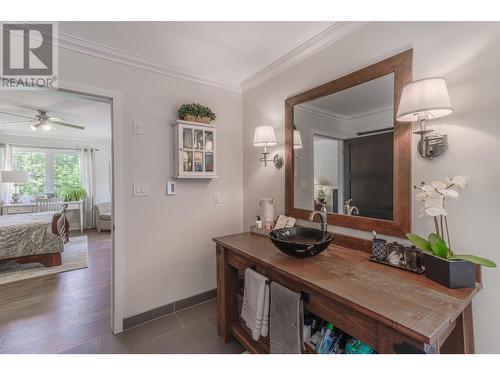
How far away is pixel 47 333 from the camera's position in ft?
6.37

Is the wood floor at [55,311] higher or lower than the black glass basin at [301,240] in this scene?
lower

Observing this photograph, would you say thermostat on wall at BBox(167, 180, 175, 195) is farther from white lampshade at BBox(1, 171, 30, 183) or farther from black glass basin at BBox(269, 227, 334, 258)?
white lampshade at BBox(1, 171, 30, 183)

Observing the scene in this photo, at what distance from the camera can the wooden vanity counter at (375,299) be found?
801mm

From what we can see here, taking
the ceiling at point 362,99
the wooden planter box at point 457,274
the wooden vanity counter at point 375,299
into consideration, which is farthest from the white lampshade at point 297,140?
the wooden planter box at point 457,274

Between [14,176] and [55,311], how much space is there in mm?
4176

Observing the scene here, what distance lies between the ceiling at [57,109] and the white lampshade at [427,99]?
226 centimetres

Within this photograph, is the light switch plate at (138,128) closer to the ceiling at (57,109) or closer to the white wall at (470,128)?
the ceiling at (57,109)

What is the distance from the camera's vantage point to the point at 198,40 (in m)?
1.78

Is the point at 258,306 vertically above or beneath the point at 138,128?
beneath

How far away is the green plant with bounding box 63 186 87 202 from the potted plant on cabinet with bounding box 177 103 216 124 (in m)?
5.09

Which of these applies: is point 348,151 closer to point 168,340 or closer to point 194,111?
point 194,111

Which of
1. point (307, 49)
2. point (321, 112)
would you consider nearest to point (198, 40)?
point (307, 49)

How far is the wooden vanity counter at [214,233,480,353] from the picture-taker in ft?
2.63

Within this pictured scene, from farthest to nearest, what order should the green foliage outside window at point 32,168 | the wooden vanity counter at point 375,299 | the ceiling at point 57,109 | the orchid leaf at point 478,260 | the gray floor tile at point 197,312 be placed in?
the green foliage outside window at point 32,168, the ceiling at point 57,109, the gray floor tile at point 197,312, the orchid leaf at point 478,260, the wooden vanity counter at point 375,299
